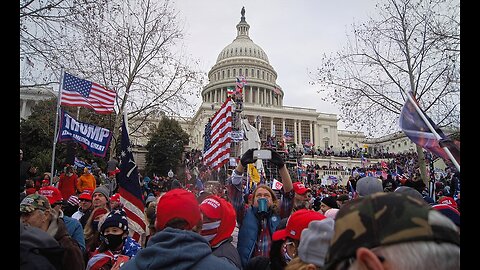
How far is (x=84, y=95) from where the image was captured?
30.2 ft

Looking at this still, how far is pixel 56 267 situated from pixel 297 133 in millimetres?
76013

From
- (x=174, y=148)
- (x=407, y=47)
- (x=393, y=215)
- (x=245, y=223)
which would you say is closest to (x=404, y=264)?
(x=393, y=215)

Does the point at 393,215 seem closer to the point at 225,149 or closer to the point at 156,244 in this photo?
the point at 156,244

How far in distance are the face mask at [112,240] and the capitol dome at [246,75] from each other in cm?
7057

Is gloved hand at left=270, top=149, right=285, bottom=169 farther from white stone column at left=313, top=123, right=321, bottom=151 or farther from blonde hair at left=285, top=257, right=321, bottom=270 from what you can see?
white stone column at left=313, top=123, right=321, bottom=151

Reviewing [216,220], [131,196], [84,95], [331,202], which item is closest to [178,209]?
[216,220]

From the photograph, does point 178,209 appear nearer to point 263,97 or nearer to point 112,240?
point 112,240

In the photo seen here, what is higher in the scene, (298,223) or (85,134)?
(85,134)

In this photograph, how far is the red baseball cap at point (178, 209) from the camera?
2.16 meters

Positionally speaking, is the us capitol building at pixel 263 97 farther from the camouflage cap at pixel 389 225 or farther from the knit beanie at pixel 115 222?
the camouflage cap at pixel 389 225

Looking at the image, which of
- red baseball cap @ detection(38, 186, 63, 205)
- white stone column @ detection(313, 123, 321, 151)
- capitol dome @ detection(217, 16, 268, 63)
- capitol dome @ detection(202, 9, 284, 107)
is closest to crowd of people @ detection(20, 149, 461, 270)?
red baseball cap @ detection(38, 186, 63, 205)

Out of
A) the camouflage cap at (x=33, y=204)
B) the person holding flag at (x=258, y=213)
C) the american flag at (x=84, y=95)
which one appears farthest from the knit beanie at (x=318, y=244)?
the american flag at (x=84, y=95)

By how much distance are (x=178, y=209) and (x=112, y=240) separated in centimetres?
133

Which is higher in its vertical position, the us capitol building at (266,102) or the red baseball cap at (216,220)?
the us capitol building at (266,102)
